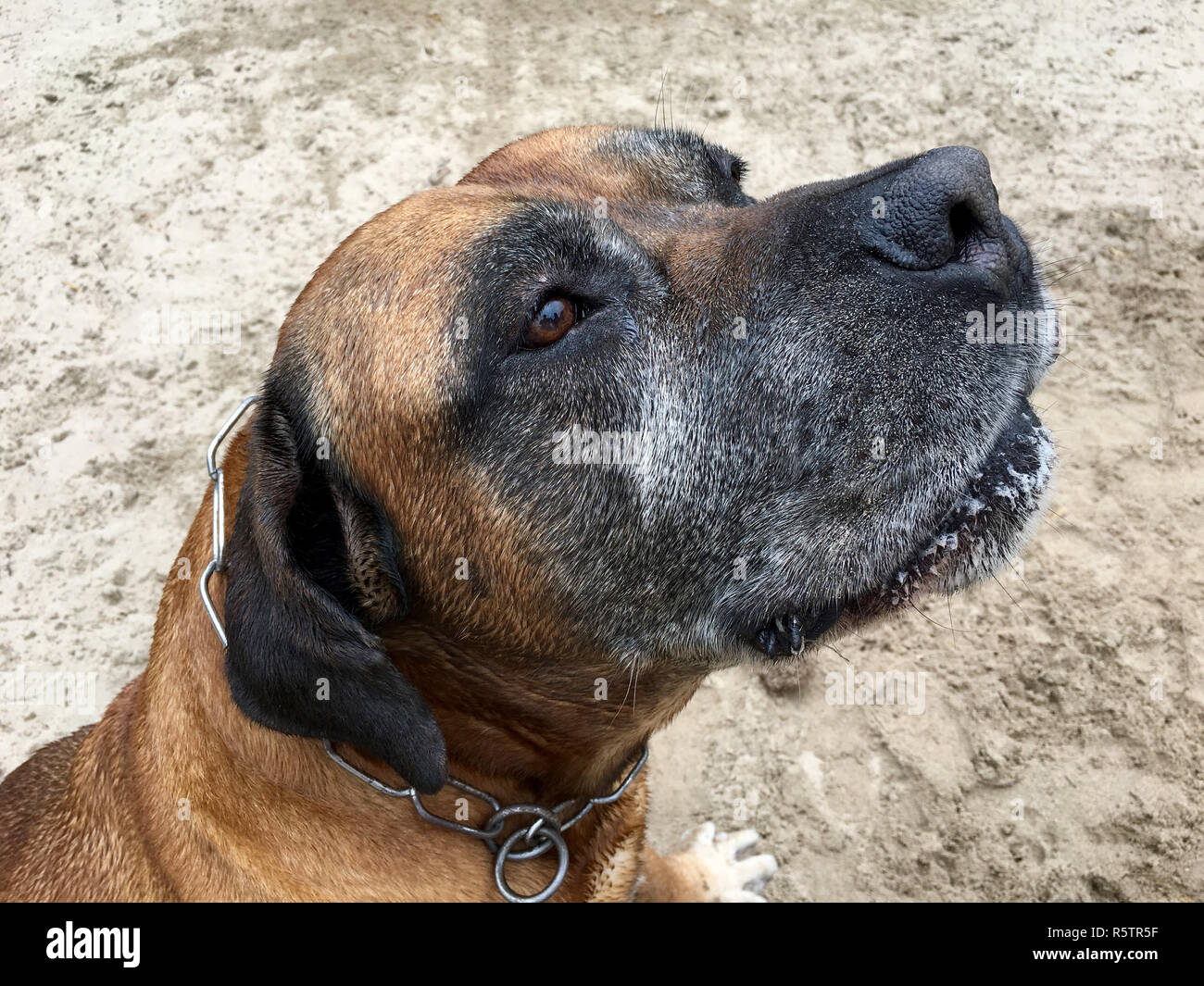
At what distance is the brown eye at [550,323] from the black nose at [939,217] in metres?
0.68

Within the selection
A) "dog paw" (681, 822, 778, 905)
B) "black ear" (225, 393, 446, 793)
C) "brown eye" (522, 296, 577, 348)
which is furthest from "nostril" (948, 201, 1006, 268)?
"dog paw" (681, 822, 778, 905)

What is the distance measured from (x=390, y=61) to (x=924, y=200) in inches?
198

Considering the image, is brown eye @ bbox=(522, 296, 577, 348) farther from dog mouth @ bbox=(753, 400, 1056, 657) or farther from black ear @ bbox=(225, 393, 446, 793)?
dog mouth @ bbox=(753, 400, 1056, 657)

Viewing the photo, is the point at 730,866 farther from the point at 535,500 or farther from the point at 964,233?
the point at 964,233

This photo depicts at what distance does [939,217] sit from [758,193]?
143 inches

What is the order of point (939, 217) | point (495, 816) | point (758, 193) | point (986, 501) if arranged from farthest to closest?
point (758, 193) < point (495, 816) < point (986, 501) < point (939, 217)

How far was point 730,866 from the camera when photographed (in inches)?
145

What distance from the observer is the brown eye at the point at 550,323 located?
2.28 metres

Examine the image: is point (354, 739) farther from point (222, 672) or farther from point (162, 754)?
point (162, 754)

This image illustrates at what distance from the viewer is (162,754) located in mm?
2439

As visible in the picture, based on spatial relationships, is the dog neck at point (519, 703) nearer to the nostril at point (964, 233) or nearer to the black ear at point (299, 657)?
the black ear at point (299, 657)

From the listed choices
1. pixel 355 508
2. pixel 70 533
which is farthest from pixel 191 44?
pixel 355 508

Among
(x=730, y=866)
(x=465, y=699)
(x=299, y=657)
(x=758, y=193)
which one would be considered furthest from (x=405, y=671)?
(x=758, y=193)

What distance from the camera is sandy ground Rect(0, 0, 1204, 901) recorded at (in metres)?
3.71
